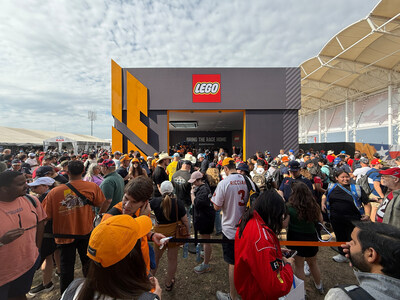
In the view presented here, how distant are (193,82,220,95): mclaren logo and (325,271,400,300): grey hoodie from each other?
35.5 ft

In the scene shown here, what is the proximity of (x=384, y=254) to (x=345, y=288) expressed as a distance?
0.25 metres

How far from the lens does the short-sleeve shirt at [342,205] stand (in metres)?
2.71

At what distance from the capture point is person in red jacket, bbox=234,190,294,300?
125cm

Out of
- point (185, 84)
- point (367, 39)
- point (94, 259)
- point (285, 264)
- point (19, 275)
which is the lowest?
point (19, 275)

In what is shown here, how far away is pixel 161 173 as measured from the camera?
4.54 metres

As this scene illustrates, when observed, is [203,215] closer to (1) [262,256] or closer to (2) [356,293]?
(1) [262,256]

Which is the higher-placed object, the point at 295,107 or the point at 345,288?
the point at 295,107

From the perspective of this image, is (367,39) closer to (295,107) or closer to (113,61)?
(295,107)

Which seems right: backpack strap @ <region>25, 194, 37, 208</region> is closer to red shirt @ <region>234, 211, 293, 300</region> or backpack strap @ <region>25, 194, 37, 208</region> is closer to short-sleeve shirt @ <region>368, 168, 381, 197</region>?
red shirt @ <region>234, 211, 293, 300</region>

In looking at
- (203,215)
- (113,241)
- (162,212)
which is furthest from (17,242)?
(203,215)

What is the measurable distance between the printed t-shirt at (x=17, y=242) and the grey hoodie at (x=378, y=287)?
248 centimetres

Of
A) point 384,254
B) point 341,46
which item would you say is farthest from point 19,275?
point 341,46

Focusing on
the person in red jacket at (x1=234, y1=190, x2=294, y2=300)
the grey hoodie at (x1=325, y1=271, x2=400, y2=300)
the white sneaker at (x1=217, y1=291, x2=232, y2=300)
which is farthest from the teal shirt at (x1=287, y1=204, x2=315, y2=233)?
the grey hoodie at (x1=325, y1=271, x2=400, y2=300)

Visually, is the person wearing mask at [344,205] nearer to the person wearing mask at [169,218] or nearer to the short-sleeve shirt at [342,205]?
the short-sleeve shirt at [342,205]
